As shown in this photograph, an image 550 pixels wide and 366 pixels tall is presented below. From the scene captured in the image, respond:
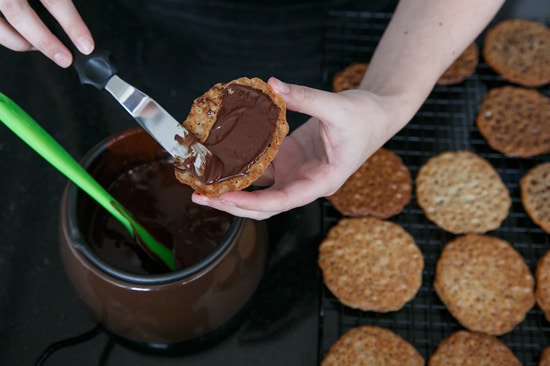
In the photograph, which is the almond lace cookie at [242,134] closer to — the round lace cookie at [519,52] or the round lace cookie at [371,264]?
the round lace cookie at [371,264]

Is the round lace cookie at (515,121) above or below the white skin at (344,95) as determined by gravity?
below

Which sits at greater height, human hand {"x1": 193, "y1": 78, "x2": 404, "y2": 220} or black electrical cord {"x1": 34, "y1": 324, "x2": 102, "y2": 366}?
human hand {"x1": 193, "y1": 78, "x2": 404, "y2": 220}

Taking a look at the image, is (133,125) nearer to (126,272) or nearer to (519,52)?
(126,272)

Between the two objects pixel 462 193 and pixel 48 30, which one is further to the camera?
pixel 462 193

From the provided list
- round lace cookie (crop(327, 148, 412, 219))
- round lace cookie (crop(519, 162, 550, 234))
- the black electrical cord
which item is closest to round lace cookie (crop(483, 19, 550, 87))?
round lace cookie (crop(519, 162, 550, 234))

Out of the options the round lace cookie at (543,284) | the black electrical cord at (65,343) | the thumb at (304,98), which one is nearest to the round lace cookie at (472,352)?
the round lace cookie at (543,284)

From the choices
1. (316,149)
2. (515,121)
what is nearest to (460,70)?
(515,121)

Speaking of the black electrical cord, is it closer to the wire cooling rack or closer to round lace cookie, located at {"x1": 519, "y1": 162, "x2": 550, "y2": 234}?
the wire cooling rack
